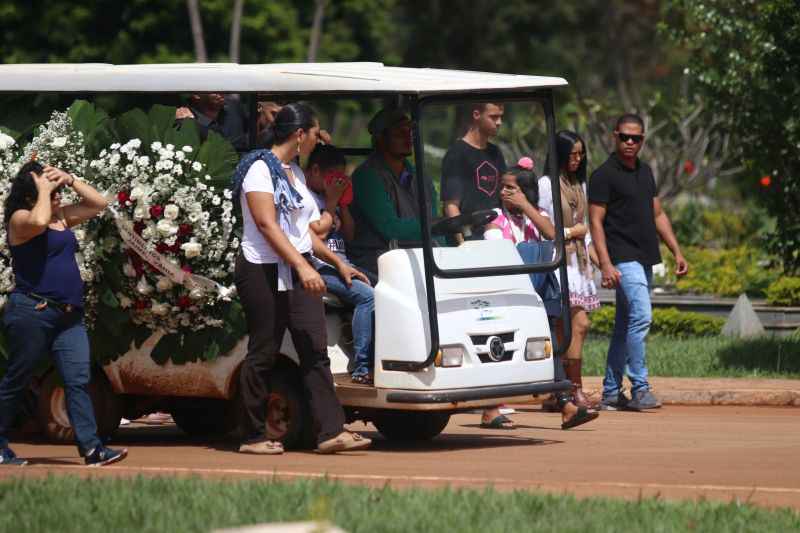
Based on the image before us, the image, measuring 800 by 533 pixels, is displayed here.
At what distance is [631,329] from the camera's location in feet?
44.5

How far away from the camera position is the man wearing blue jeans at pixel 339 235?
11.0 meters

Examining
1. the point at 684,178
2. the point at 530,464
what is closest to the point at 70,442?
the point at 530,464

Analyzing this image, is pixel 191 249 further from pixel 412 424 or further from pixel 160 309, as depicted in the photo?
pixel 412 424

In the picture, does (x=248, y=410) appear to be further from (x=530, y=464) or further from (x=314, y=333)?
(x=530, y=464)

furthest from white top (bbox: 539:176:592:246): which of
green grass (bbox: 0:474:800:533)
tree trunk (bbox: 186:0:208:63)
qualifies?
tree trunk (bbox: 186:0:208:63)

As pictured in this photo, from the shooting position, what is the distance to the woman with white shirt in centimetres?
1058

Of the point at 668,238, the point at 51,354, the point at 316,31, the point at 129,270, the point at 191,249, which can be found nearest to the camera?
the point at 51,354

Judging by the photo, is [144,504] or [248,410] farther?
[248,410]

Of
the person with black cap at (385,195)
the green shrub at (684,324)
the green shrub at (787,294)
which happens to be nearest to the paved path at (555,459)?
the person with black cap at (385,195)

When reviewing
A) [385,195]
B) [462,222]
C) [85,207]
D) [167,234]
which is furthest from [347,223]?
[85,207]

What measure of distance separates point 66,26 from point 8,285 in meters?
30.4

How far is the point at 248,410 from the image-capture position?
10.8m

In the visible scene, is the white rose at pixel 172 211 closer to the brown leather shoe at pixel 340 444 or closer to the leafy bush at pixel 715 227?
the brown leather shoe at pixel 340 444

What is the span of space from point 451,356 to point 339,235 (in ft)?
3.80
